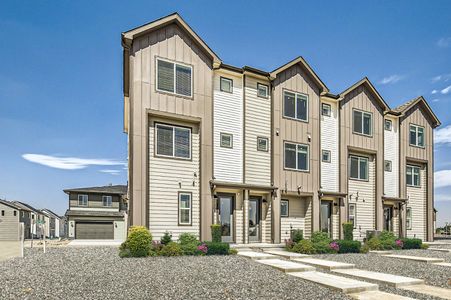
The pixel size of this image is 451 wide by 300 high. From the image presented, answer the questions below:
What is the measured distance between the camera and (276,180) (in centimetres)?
1862

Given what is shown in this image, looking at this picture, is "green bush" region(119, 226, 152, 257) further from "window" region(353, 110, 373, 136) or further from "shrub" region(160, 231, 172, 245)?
"window" region(353, 110, 373, 136)

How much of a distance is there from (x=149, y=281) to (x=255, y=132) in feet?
36.7

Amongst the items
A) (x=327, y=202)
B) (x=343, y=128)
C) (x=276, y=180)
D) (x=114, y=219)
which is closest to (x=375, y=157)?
(x=343, y=128)

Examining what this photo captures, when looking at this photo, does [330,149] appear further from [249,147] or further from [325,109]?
[249,147]

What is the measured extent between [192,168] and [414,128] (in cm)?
1731

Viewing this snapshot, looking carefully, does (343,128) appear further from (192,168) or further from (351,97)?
(192,168)

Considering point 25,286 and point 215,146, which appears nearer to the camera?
point 25,286

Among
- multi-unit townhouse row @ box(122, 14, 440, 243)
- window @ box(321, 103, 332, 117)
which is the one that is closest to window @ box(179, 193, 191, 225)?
multi-unit townhouse row @ box(122, 14, 440, 243)

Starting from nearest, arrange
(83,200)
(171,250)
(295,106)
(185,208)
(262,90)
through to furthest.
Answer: (171,250), (185,208), (262,90), (295,106), (83,200)

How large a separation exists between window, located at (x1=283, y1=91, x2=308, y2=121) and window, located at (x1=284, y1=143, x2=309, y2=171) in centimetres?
160

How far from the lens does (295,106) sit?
1986 centimetres

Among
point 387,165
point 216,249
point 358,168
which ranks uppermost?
point 387,165

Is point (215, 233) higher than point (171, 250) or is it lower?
higher

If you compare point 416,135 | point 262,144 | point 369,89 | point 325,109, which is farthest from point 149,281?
point 416,135
